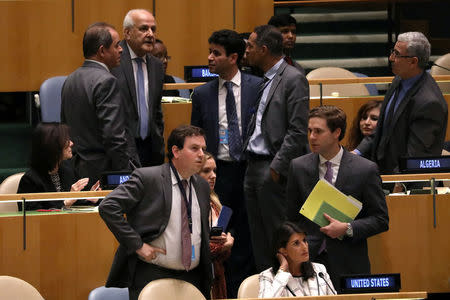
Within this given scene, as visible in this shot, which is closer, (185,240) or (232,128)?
(185,240)

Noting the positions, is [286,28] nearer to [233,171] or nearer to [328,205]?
[233,171]

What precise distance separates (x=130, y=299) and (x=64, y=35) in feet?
12.5

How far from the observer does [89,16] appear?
8672mm

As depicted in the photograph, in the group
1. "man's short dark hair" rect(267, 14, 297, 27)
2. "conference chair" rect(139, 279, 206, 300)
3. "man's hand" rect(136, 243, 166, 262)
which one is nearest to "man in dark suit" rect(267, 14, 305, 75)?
"man's short dark hair" rect(267, 14, 297, 27)

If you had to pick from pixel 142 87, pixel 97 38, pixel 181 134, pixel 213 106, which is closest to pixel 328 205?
pixel 181 134

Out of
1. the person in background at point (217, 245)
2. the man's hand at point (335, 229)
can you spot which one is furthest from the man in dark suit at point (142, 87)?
the man's hand at point (335, 229)

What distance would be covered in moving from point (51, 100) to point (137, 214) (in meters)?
2.76

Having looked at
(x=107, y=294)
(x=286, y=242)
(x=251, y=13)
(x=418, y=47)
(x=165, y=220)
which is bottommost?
(x=107, y=294)

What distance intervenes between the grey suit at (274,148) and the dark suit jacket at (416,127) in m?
0.52

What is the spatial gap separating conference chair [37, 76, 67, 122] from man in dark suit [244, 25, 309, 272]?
6.06 ft

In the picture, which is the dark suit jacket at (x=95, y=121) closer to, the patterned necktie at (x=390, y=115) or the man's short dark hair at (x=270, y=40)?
the man's short dark hair at (x=270, y=40)

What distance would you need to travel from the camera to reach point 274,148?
6.32m

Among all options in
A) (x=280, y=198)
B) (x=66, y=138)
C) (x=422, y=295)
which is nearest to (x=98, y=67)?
(x=66, y=138)

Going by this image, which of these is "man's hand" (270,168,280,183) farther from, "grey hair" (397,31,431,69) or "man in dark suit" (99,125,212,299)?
"grey hair" (397,31,431,69)
